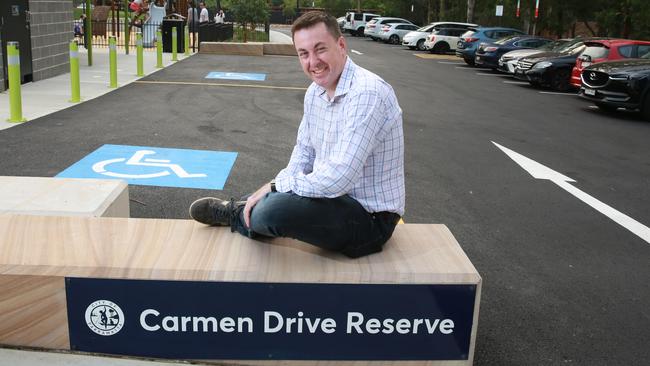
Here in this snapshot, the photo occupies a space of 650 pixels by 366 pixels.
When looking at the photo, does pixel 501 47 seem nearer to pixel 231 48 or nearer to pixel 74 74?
pixel 231 48

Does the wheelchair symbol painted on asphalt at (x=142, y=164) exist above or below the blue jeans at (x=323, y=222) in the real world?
below

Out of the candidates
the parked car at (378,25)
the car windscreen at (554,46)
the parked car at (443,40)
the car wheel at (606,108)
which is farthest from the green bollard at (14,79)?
the parked car at (378,25)

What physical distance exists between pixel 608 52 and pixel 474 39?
11.1 meters

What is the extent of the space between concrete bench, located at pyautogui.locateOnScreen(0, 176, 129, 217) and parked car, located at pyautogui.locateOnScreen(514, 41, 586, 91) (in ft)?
55.0

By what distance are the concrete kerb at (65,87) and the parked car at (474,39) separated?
12237mm

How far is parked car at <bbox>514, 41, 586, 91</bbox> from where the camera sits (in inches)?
770

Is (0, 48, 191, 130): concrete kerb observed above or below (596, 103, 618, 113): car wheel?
above

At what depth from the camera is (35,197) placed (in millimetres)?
4656

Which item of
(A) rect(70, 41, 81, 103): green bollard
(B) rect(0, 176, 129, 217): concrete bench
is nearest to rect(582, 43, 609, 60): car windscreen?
(A) rect(70, 41, 81, 103): green bollard

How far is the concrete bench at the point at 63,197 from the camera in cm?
439

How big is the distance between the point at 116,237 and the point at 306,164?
3.64ft

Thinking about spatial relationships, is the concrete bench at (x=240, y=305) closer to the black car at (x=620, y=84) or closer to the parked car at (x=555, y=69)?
the black car at (x=620, y=84)

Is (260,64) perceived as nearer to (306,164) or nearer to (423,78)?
(423,78)

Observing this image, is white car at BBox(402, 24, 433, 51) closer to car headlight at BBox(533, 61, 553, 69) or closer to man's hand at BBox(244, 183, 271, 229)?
car headlight at BBox(533, 61, 553, 69)
